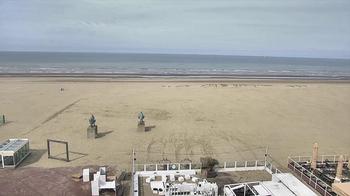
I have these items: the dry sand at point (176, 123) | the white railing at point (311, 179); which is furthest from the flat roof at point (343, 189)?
the dry sand at point (176, 123)

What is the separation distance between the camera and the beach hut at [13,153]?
16.5 m

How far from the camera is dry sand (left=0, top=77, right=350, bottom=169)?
19891 mm

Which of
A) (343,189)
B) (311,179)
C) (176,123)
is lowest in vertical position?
(176,123)

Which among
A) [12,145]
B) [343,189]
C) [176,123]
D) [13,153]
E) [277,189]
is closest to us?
[343,189]

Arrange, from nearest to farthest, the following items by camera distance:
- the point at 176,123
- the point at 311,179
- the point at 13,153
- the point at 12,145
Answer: the point at 311,179, the point at 13,153, the point at 12,145, the point at 176,123

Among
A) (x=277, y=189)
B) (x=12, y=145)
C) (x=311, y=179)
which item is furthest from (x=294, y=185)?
(x=12, y=145)

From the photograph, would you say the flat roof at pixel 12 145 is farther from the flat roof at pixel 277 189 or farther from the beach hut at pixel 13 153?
the flat roof at pixel 277 189

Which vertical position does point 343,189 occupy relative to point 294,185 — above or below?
above

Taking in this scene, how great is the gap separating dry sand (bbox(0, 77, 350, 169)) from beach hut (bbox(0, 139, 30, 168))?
1.60ft

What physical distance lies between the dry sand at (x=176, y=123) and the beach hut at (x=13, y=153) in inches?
19.2

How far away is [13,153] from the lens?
16516 millimetres

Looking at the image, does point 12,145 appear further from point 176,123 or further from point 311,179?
point 311,179

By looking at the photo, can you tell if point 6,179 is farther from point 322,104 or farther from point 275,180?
point 322,104

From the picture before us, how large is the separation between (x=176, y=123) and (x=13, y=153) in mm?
12818
